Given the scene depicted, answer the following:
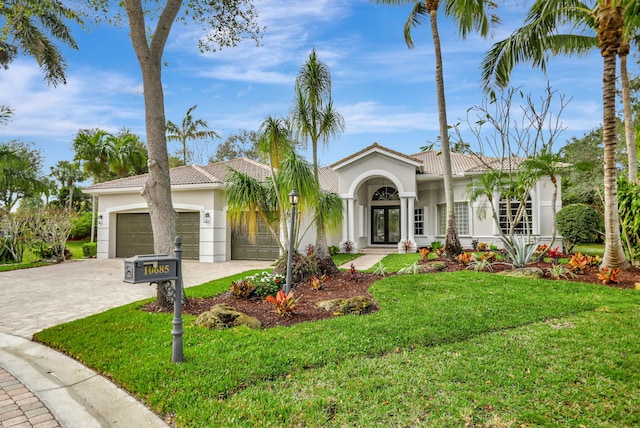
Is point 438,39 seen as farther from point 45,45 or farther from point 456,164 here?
point 45,45

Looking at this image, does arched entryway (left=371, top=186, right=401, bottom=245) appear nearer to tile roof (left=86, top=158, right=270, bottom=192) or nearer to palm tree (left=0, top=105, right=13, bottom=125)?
tile roof (left=86, top=158, right=270, bottom=192)

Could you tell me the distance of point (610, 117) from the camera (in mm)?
9156

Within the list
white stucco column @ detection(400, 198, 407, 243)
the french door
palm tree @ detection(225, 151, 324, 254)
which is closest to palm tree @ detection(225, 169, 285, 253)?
palm tree @ detection(225, 151, 324, 254)

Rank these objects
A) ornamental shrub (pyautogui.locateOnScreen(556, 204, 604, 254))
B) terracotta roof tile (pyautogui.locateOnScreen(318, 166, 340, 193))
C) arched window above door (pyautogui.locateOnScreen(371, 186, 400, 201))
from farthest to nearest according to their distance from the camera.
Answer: arched window above door (pyautogui.locateOnScreen(371, 186, 400, 201)) → terracotta roof tile (pyautogui.locateOnScreen(318, 166, 340, 193)) → ornamental shrub (pyautogui.locateOnScreen(556, 204, 604, 254))

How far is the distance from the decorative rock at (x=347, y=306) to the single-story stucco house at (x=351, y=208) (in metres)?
10.6

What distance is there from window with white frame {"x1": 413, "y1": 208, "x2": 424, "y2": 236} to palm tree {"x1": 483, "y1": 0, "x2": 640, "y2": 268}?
27.7ft

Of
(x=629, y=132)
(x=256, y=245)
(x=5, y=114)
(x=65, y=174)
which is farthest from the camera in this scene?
(x=65, y=174)

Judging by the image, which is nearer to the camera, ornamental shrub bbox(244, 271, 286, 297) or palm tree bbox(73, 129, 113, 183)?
ornamental shrub bbox(244, 271, 286, 297)

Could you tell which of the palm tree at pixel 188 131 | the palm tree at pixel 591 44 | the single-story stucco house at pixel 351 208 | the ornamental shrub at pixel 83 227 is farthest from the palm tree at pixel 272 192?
the palm tree at pixel 188 131

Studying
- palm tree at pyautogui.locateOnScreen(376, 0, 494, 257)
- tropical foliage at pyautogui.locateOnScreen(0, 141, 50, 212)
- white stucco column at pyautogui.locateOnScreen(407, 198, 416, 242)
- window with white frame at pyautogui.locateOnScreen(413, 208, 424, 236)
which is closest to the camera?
palm tree at pyautogui.locateOnScreen(376, 0, 494, 257)

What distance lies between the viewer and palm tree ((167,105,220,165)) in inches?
1342

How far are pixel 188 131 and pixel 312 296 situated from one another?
A: 1198 inches

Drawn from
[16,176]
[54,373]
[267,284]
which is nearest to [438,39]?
[267,284]

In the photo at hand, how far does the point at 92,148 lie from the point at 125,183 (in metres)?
10.3
